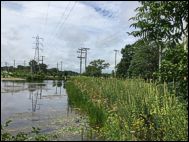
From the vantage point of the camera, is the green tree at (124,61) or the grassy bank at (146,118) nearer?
the grassy bank at (146,118)

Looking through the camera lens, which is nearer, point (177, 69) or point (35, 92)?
point (177, 69)

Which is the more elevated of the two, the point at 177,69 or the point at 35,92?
the point at 177,69

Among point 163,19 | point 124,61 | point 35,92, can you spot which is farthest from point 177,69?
point 124,61

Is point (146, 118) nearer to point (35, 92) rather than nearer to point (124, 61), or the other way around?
point (35, 92)

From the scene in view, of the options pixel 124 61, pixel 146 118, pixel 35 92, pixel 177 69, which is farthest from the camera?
pixel 124 61

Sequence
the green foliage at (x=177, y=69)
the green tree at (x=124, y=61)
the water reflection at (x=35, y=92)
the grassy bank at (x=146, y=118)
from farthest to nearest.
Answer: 1. the green tree at (x=124, y=61)
2. the water reflection at (x=35, y=92)
3. the grassy bank at (x=146, y=118)
4. the green foliage at (x=177, y=69)

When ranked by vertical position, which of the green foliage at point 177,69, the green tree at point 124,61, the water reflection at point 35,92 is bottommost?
the water reflection at point 35,92

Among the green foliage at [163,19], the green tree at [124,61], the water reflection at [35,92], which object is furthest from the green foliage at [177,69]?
the green tree at [124,61]

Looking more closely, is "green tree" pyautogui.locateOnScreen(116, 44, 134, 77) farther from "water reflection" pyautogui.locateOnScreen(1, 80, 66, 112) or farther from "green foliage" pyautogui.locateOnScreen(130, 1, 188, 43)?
"green foliage" pyautogui.locateOnScreen(130, 1, 188, 43)

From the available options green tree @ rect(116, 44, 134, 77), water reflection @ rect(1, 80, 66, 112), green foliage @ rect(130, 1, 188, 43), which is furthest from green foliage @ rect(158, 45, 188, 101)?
green tree @ rect(116, 44, 134, 77)

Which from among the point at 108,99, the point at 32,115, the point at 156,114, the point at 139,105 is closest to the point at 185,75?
the point at 156,114

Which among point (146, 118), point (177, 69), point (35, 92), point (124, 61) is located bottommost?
point (35, 92)

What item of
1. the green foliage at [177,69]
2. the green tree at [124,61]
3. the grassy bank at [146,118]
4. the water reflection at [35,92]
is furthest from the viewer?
the green tree at [124,61]

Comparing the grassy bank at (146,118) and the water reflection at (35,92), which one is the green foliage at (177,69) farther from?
the water reflection at (35,92)
